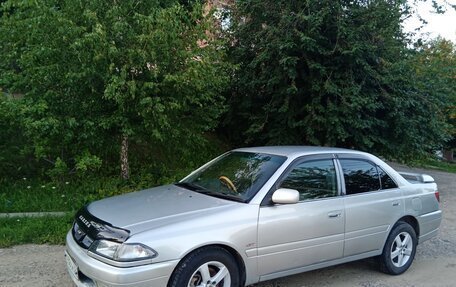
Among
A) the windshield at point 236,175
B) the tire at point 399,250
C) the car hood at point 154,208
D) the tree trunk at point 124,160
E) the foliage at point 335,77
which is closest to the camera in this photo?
the car hood at point 154,208

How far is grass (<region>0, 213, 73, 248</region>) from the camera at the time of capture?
5547 millimetres

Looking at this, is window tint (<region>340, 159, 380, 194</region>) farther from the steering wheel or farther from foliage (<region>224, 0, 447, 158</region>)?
foliage (<region>224, 0, 447, 158</region>)

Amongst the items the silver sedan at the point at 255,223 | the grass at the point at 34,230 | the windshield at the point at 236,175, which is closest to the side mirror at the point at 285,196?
the silver sedan at the point at 255,223

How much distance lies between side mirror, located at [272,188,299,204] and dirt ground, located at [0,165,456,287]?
42.3 inches

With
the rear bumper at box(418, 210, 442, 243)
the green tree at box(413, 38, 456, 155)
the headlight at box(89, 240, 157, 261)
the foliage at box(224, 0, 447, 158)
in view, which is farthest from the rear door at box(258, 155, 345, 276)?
the green tree at box(413, 38, 456, 155)

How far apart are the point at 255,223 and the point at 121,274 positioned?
4.14 feet

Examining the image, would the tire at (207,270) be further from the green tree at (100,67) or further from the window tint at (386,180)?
the green tree at (100,67)

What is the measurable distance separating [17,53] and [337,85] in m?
6.20

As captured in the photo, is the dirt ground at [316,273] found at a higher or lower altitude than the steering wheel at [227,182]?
lower

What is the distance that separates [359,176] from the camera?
4820 mm

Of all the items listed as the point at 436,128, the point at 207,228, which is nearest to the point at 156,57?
the point at 207,228

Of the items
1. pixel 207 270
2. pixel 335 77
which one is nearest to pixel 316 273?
pixel 207 270

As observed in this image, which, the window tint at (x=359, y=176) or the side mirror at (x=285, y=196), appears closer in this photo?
the side mirror at (x=285, y=196)

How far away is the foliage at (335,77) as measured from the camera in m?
8.77
